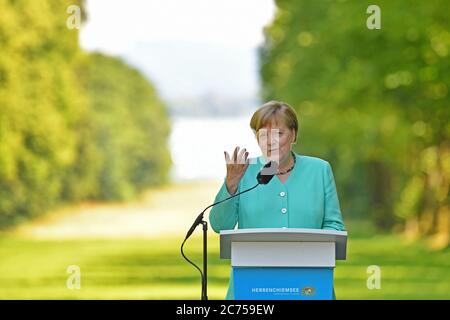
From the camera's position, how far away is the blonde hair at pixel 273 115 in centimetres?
550

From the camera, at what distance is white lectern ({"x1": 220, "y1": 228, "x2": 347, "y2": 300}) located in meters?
5.16

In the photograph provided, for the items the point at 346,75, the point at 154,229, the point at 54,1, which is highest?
the point at 54,1

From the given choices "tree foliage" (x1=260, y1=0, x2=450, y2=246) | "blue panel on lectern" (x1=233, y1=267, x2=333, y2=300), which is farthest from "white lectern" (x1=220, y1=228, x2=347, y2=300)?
"tree foliage" (x1=260, y1=0, x2=450, y2=246)

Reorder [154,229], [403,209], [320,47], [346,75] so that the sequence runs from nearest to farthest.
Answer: [346,75] < [320,47] < [403,209] < [154,229]

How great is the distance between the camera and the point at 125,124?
62344 mm

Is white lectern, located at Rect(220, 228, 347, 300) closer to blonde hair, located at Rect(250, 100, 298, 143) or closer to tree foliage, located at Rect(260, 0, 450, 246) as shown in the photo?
blonde hair, located at Rect(250, 100, 298, 143)

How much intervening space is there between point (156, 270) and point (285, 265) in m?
28.4

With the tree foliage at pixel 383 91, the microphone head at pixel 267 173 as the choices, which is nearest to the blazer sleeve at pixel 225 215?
the microphone head at pixel 267 173

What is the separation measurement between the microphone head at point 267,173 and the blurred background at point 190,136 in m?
9.26

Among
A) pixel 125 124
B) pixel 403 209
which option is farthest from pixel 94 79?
pixel 403 209

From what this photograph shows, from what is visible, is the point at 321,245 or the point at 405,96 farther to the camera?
the point at 405,96

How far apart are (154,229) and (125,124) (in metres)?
7.09

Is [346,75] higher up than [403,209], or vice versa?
[346,75]
